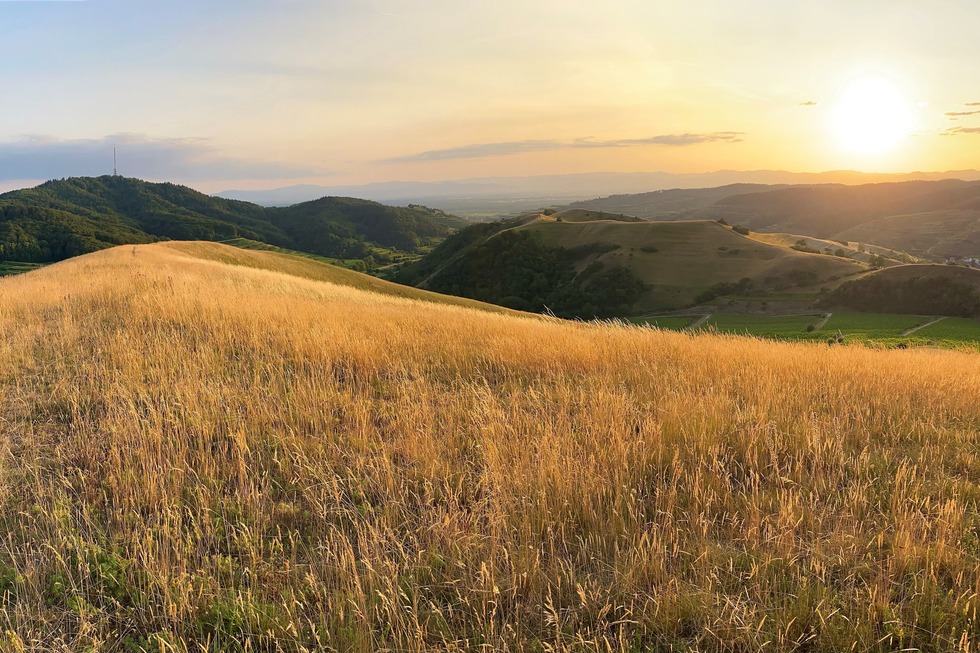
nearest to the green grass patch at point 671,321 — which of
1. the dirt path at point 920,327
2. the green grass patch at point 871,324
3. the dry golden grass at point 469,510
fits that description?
the green grass patch at point 871,324

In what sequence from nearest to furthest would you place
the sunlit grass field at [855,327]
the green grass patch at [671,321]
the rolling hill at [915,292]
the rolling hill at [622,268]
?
the sunlit grass field at [855,327] → the rolling hill at [915,292] → the green grass patch at [671,321] → the rolling hill at [622,268]

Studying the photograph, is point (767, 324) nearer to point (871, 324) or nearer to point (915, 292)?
point (871, 324)

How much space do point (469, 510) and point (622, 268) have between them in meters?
93.9

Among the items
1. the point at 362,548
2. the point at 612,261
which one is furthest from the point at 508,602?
the point at 612,261

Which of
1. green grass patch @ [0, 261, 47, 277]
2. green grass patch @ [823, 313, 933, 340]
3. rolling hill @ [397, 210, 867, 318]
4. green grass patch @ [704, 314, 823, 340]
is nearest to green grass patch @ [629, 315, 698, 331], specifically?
green grass patch @ [704, 314, 823, 340]

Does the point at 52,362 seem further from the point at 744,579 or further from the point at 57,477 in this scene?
the point at 744,579

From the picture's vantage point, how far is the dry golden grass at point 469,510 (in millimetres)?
2551

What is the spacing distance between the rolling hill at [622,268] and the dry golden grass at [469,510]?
259ft

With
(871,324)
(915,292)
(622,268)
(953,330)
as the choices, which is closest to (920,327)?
(953,330)

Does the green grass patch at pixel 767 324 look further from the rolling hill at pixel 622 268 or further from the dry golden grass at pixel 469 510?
the dry golden grass at pixel 469 510

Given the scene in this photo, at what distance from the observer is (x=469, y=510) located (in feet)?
11.7

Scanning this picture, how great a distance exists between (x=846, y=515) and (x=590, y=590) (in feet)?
6.72

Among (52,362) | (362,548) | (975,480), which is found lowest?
(975,480)

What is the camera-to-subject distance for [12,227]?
144 metres
